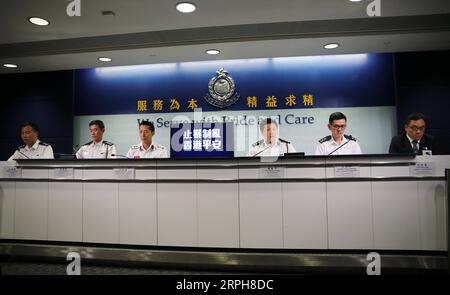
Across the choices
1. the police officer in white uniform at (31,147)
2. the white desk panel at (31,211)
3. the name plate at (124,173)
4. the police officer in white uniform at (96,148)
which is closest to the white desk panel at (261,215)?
the name plate at (124,173)

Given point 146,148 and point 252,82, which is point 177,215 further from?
point 252,82

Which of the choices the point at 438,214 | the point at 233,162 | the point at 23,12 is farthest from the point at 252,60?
the point at 438,214

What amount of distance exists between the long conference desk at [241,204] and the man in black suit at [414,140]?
1497 millimetres

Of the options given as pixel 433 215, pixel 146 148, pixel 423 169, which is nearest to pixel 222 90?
pixel 146 148

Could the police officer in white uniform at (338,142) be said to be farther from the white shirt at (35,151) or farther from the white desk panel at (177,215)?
the white shirt at (35,151)

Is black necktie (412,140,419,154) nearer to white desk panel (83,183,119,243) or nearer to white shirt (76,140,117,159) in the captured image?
white desk panel (83,183,119,243)

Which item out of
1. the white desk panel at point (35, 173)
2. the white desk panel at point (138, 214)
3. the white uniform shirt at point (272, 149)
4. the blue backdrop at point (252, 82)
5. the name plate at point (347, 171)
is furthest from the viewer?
the blue backdrop at point (252, 82)

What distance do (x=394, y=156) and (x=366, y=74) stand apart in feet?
9.11

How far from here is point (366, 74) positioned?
4879 millimetres

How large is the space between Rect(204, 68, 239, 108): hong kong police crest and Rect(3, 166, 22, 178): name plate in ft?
9.90

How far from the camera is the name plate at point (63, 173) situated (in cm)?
301

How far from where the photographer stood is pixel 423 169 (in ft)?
8.30

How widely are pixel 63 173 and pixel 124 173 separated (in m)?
0.67

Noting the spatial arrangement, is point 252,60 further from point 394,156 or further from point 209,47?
point 394,156
